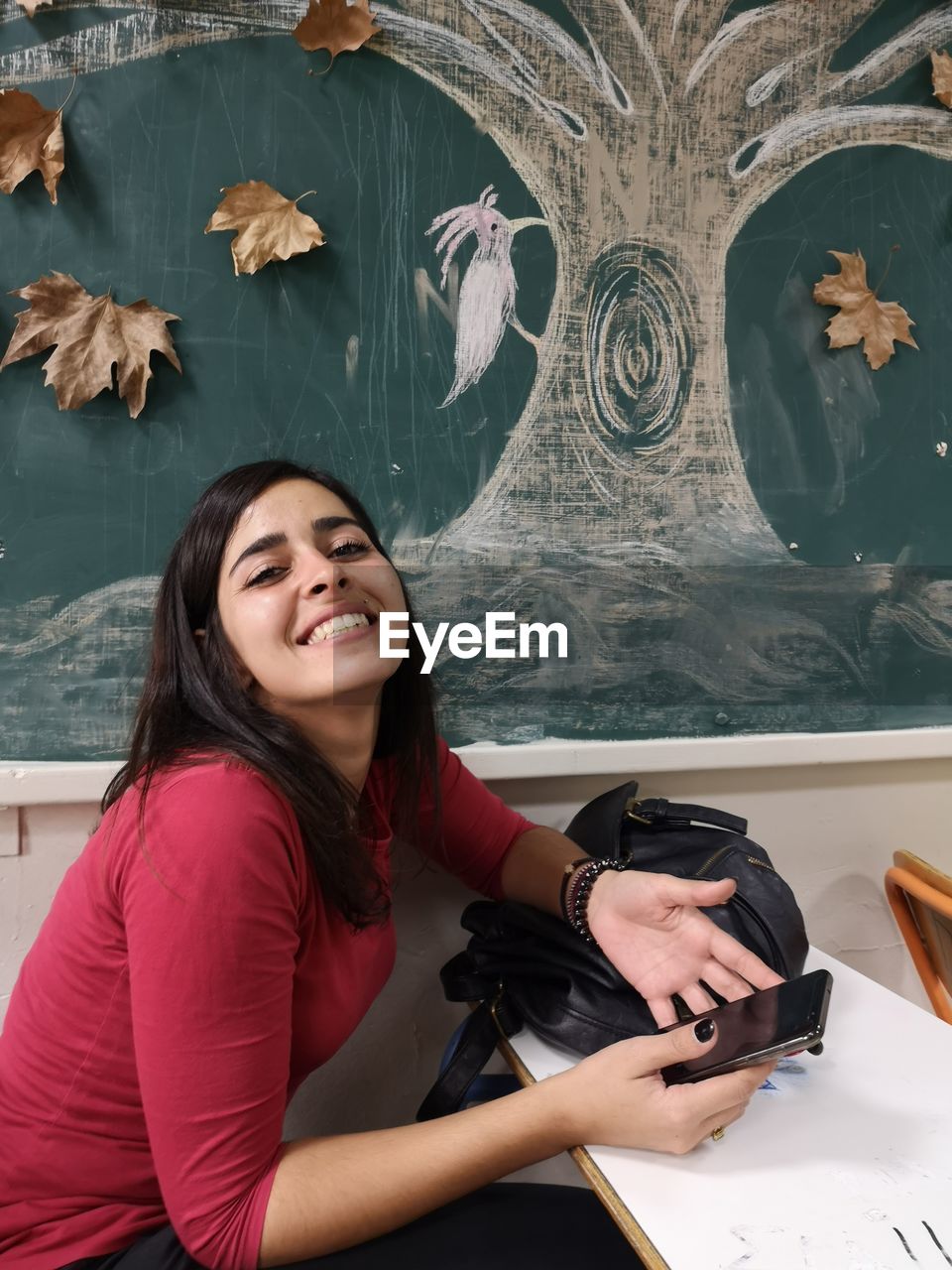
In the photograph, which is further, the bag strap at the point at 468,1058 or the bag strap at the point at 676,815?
the bag strap at the point at 676,815

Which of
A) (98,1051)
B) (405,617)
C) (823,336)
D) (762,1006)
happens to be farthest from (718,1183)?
(823,336)

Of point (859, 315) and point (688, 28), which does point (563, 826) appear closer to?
point (859, 315)

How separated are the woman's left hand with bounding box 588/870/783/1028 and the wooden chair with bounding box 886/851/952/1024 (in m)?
0.43

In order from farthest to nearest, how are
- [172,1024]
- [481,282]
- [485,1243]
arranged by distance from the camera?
[481,282], [485,1243], [172,1024]

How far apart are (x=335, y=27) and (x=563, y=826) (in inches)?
54.5

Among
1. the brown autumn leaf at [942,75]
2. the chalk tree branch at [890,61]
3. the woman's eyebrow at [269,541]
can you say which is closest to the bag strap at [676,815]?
the woman's eyebrow at [269,541]

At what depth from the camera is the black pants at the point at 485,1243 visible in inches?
37.1

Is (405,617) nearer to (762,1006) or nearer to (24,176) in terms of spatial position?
(762,1006)

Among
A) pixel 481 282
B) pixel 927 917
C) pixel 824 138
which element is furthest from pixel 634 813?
pixel 824 138

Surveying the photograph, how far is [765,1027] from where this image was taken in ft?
2.77

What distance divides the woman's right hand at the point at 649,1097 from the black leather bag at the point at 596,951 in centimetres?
16

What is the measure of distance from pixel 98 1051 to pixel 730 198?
1.65m

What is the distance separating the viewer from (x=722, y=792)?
67.6 inches

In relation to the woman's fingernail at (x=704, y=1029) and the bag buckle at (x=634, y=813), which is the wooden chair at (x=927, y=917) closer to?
the bag buckle at (x=634, y=813)
